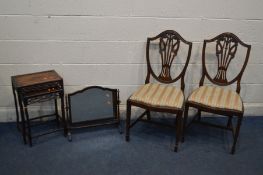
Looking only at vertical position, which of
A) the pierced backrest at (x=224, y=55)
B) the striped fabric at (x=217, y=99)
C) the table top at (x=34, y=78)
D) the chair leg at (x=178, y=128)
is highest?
the pierced backrest at (x=224, y=55)

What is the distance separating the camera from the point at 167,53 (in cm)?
283

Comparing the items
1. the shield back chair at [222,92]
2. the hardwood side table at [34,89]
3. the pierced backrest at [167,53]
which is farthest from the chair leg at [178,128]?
the hardwood side table at [34,89]

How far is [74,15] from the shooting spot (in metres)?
2.73

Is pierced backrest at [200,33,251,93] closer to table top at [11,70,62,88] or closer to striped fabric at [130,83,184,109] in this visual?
striped fabric at [130,83,184,109]

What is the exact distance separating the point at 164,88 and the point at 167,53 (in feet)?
1.04

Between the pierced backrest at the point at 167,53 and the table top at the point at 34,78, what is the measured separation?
84 cm

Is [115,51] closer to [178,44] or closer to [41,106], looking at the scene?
[178,44]

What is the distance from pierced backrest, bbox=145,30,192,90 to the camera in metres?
2.75

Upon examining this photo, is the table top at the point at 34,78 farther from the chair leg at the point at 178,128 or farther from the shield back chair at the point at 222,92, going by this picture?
the shield back chair at the point at 222,92

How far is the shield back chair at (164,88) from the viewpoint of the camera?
257 cm

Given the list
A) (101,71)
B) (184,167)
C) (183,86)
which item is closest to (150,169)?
(184,167)

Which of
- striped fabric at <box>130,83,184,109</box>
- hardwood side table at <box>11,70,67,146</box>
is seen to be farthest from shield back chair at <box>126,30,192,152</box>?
hardwood side table at <box>11,70,67,146</box>

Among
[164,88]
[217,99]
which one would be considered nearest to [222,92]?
[217,99]

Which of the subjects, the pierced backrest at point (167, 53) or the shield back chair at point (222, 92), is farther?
→ the pierced backrest at point (167, 53)
